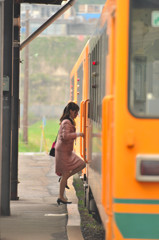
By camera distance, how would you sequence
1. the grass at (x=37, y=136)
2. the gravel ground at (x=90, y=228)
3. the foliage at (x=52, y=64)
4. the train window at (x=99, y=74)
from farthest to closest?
the foliage at (x=52, y=64) → the grass at (x=37, y=136) → the gravel ground at (x=90, y=228) → the train window at (x=99, y=74)

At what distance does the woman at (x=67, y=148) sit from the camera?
9984mm

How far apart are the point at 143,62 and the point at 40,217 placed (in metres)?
5.01

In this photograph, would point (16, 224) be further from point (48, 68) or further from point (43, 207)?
point (48, 68)

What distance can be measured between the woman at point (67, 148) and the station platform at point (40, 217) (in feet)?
1.86

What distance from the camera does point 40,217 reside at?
969 cm

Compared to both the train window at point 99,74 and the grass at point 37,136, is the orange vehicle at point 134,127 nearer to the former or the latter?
the train window at point 99,74

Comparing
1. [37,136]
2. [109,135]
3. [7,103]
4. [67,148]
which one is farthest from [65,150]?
[37,136]

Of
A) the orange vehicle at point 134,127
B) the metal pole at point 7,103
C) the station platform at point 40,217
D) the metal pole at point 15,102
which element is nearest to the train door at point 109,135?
the orange vehicle at point 134,127

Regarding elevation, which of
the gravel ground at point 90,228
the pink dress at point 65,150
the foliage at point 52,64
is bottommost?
the gravel ground at point 90,228

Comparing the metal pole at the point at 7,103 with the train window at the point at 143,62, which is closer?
the train window at the point at 143,62

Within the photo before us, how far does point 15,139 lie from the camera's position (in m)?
11.3

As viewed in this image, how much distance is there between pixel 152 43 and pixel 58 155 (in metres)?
5.28

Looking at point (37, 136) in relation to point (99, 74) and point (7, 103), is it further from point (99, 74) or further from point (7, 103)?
point (99, 74)

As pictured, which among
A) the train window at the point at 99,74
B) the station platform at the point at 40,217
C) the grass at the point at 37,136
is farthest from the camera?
the grass at the point at 37,136
